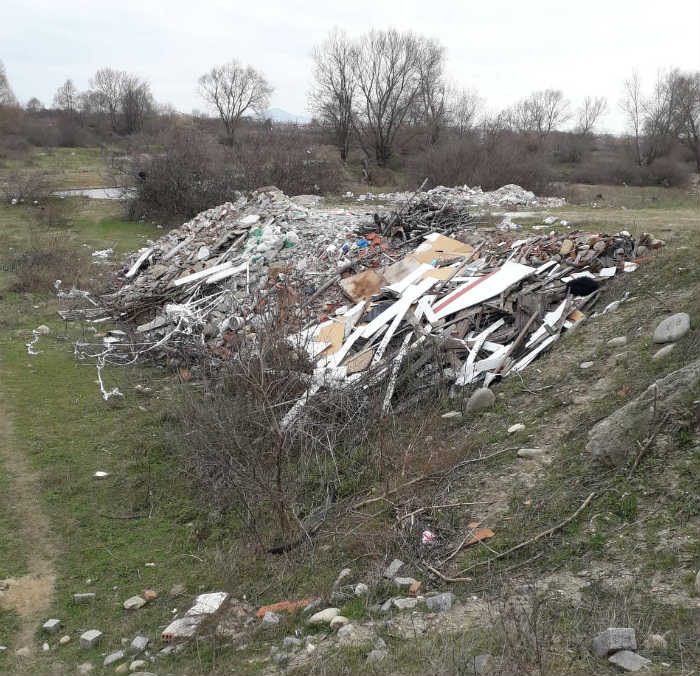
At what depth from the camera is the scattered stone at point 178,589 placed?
4.33 m

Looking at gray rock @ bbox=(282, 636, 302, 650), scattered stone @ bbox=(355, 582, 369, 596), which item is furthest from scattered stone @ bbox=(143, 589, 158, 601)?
scattered stone @ bbox=(355, 582, 369, 596)

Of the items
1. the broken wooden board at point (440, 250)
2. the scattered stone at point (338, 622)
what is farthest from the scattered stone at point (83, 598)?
the broken wooden board at point (440, 250)

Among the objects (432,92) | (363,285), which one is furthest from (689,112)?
(363,285)

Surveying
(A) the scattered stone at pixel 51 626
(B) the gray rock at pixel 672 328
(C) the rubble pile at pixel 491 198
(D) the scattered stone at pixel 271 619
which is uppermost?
(C) the rubble pile at pixel 491 198

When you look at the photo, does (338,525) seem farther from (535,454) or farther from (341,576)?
(535,454)

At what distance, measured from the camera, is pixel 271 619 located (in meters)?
3.65

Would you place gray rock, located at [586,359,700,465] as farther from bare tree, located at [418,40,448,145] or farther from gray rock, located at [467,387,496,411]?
bare tree, located at [418,40,448,145]

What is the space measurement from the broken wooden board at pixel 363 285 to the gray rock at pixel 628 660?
6700 mm

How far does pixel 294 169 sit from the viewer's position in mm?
21078

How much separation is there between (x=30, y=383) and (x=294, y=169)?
14670mm

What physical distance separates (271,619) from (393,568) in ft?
2.72

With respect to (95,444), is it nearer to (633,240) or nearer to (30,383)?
(30,383)

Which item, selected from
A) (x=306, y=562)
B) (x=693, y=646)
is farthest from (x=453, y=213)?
(x=693, y=646)

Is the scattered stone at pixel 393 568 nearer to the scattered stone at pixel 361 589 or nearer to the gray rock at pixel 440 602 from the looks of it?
the scattered stone at pixel 361 589
